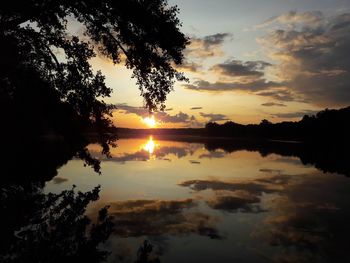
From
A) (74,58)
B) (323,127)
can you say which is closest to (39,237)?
(74,58)

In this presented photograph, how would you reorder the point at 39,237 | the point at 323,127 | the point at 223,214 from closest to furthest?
the point at 39,237 → the point at 223,214 → the point at 323,127

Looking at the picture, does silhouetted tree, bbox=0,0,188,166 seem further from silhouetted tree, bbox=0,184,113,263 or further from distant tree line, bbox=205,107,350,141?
distant tree line, bbox=205,107,350,141

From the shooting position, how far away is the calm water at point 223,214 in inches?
590

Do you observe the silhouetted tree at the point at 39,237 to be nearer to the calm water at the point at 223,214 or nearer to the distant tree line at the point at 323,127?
the calm water at the point at 223,214

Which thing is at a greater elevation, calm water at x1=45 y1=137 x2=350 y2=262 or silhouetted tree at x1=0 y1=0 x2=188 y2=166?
silhouetted tree at x1=0 y1=0 x2=188 y2=166

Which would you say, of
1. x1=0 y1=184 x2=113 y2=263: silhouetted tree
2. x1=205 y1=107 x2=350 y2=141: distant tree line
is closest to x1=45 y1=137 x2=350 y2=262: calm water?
x1=0 y1=184 x2=113 y2=263: silhouetted tree

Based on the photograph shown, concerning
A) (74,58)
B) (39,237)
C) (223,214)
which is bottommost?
(223,214)

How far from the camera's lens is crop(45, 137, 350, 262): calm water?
15.0 m

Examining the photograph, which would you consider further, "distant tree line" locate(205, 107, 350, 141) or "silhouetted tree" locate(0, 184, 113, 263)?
"distant tree line" locate(205, 107, 350, 141)

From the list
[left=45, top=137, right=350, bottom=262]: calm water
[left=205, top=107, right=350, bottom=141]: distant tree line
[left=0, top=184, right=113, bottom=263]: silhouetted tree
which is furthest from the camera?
[left=205, top=107, right=350, bottom=141]: distant tree line

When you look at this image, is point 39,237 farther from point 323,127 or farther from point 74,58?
point 323,127

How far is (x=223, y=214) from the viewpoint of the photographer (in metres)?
21.4

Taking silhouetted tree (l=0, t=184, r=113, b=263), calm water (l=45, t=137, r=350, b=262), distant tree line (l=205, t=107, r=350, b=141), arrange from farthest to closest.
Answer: distant tree line (l=205, t=107, r=350, b=141) < calm water (l=45, t=137, r=350, b=262) < silhouetted tree (l=0, t=184, r=113, b=263)

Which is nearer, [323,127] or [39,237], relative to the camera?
[39,237]
